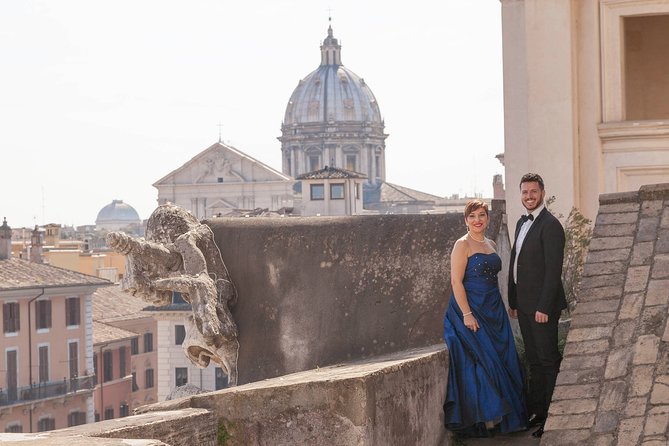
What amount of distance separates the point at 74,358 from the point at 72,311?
165 cm

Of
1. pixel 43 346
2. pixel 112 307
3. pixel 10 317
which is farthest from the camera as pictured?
pixel 112 307

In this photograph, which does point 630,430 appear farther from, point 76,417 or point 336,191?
point 336,191

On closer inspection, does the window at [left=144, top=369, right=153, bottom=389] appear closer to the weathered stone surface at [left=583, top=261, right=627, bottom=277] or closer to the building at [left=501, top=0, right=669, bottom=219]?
the building at [left=501, top=0, right=669, bottom=219]

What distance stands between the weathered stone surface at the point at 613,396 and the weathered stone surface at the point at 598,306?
1.77ft

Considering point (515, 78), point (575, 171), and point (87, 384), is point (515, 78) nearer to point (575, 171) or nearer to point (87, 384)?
point (575, 171)

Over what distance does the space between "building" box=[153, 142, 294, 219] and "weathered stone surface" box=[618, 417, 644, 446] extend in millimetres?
102107

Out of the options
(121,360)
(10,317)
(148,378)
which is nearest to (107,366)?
(121,360)

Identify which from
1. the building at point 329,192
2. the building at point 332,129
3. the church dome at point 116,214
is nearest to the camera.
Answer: the building at point 329,192

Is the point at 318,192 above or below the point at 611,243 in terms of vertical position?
above

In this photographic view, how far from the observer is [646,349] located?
5805 millimetres

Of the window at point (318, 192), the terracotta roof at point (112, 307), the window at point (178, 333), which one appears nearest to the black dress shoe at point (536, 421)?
the window at point (178, 333)

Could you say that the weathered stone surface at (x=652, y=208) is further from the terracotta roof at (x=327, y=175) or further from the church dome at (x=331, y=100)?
the church dome at (x=331, y=100)

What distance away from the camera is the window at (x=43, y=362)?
5203cm

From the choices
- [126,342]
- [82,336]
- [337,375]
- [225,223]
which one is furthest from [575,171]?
[126,342]
